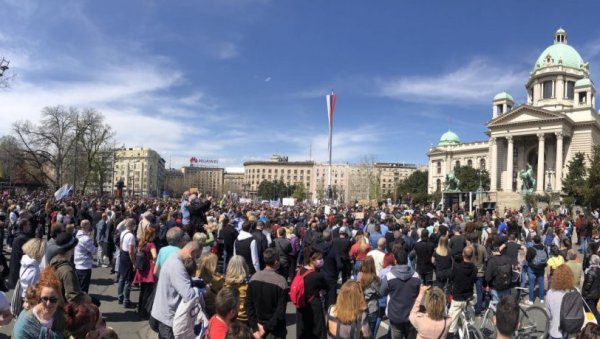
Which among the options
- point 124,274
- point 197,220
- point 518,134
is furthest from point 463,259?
point 518,134

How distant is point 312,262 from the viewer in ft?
18.4

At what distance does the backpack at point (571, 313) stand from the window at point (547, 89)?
7842cm

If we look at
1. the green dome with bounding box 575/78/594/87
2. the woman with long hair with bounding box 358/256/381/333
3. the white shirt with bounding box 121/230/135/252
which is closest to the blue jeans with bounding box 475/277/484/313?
the woman with long hair with bounding box 358/256/381/333

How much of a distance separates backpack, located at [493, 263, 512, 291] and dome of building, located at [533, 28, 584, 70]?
78.1 m

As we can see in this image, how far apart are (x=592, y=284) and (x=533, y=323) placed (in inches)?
44.9

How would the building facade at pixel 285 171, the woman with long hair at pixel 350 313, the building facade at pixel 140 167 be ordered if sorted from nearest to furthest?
the woman with long hair at pixel 350 313 < the building facade at pixel 140 167 < the building facade at pixel 285 171

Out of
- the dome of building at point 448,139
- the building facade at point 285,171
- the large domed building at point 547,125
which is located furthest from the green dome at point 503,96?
the building facade at point 285,171

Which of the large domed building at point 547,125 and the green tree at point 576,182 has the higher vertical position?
the large domed building at point 547,125

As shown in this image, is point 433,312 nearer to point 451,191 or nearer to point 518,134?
point 451,191

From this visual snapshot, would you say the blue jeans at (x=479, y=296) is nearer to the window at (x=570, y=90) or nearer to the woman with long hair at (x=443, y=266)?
the woman with long hair at (x=443, y=266)

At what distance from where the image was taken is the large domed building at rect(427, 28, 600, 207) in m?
61.6

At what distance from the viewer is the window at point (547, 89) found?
73688mm

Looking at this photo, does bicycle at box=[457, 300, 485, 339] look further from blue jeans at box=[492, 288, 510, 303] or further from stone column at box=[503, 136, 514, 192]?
stone column at box=[503, 136, 514, 192]

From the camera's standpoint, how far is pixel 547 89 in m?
74.2
